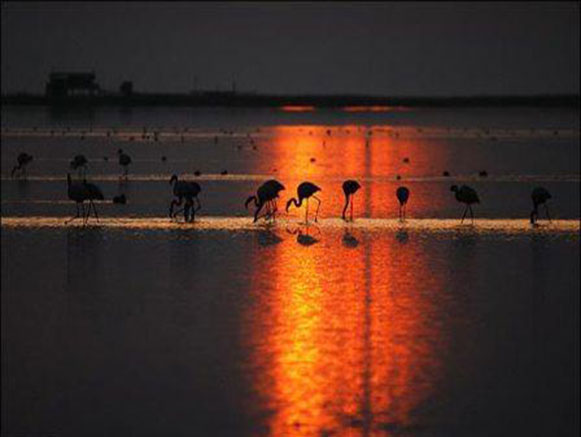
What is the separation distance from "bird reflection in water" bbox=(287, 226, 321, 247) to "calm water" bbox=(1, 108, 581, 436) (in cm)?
7

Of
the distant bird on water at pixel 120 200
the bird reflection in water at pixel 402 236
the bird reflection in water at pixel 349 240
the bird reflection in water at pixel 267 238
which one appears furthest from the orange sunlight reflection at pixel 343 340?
the distant bird on water at pixel 120 200

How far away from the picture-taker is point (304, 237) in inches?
819

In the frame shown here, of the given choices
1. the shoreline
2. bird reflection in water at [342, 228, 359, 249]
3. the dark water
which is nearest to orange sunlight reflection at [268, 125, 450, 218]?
the shoreline

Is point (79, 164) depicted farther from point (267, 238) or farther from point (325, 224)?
point (267, 238)

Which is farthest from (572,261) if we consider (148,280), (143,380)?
(143,380)

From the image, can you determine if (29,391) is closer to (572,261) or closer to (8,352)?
(8,352)

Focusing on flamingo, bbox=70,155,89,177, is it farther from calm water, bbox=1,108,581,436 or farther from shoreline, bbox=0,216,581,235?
shoreline, bbox=0,216,581,235

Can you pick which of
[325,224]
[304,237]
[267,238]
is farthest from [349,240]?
[325,224]

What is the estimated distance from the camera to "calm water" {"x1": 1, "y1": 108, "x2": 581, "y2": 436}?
32.4 ft

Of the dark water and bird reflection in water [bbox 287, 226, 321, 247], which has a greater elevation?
bird reflection in water [bbox 287, 226, 321, 247]

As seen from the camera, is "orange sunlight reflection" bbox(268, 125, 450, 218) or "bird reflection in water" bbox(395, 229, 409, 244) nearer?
"bird reflection in water" bbox(395, 229, 409, 244)

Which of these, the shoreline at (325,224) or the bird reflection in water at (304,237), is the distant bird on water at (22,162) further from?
the bird reflection in water at (304,237)

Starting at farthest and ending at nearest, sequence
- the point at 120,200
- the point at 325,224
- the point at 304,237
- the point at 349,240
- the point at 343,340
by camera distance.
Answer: the point at 120,200, the point at 325,224, the point at 304,237, the point at 349,240, the point at 343,340

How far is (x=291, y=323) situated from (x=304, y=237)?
7840 mm
